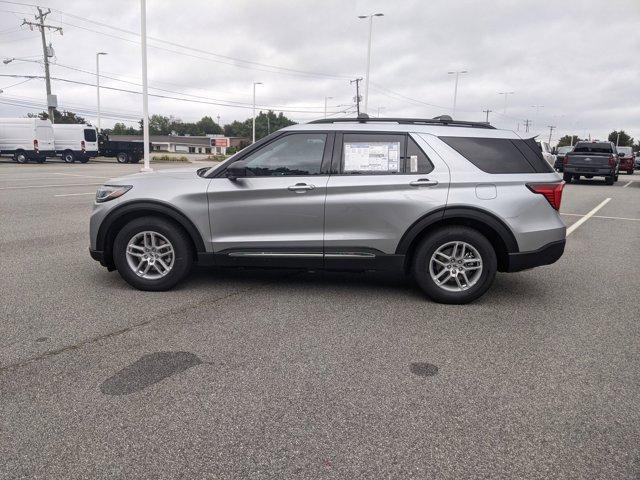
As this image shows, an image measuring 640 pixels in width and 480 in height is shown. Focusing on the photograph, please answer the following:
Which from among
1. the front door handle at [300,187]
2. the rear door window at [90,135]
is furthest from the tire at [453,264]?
the rear door window at [90,135]

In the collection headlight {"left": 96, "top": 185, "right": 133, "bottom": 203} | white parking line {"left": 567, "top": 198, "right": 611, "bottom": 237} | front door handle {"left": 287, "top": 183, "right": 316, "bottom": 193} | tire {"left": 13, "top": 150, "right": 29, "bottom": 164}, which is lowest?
white parking line {"left": 567, "top": 198, "right": 611, "bottom": 237}

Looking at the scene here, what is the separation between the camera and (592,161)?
21.9m

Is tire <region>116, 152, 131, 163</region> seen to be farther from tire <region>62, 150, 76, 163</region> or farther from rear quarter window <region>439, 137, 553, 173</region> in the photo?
rear quarter window <region>439, 137, 553, 173</region>

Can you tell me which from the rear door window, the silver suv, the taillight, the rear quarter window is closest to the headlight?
the silver suv

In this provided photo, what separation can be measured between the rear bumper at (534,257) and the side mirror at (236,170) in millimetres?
2631

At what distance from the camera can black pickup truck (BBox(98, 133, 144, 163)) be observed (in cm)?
3981

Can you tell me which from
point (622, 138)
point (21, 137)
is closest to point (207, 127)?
point (622, 138)

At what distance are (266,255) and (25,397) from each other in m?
2.44

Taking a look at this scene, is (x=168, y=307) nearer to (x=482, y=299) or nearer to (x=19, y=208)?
(x=482, y=299)

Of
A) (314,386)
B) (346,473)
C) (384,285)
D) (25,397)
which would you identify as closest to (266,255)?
(384,285)

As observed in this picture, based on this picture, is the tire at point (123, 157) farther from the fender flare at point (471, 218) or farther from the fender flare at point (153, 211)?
the fender flare at point (471, 218)

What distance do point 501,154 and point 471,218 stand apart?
719 millimetres

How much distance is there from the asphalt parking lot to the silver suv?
381 millimetres

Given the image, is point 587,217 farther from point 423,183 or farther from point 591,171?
point 591,171
